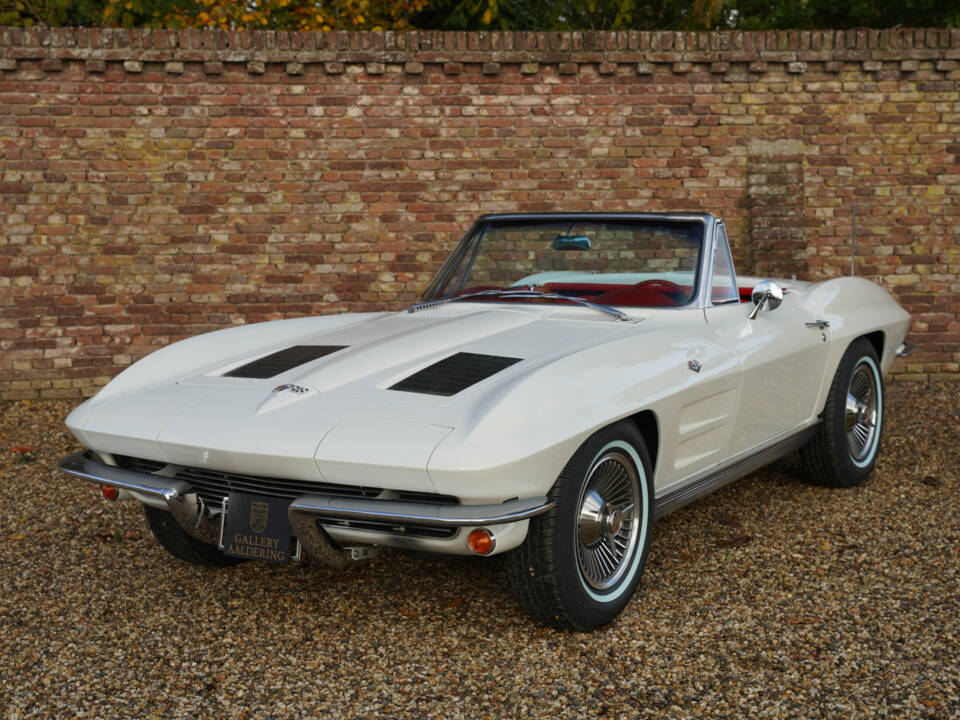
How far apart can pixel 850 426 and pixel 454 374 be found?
2653 mm

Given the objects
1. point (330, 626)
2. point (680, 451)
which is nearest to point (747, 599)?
point (680, 451)

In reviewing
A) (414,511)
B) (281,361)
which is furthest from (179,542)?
(414,511)

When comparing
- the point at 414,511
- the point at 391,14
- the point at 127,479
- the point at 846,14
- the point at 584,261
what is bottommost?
the point at 127,479

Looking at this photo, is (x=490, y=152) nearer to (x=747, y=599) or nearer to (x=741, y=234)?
(x=741, y=234)

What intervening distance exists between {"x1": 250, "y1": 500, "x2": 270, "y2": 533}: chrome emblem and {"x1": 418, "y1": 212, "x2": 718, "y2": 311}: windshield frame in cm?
164

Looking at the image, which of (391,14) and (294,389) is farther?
(391,14)

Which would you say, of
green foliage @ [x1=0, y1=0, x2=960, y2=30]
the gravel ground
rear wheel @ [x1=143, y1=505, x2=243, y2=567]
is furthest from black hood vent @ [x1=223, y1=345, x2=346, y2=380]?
green foliage @ [x1=0, y1=0, x2=960, y2=30]

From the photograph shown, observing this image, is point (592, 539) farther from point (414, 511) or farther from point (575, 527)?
point (414, 511)

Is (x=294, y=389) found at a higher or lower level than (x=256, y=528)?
higher

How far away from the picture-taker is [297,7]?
13.6 meters

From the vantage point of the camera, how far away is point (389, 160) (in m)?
7.83

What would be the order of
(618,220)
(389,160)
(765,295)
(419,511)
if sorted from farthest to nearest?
(389,160), (618,220), (765,295), (419,511)

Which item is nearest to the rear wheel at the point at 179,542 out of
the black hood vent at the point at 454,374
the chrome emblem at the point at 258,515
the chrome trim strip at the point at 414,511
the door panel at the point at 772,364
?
the chrome emblem at the point at 258,515

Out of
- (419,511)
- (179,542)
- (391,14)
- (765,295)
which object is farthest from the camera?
(391,14)
